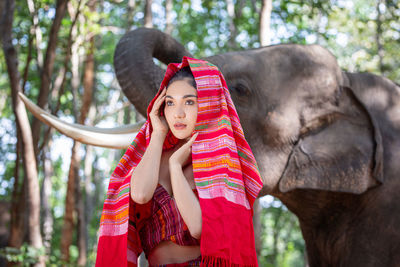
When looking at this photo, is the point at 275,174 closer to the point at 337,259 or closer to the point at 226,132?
the point at 337,259

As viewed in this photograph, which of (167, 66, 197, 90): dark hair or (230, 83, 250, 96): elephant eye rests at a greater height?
(167, 66, 197, 90): dark hair

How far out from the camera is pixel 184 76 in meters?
2.08

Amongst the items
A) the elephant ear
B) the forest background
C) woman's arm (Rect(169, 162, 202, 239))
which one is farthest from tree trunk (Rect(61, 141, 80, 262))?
woman's arm (Rect(169, 162, 202, 239))

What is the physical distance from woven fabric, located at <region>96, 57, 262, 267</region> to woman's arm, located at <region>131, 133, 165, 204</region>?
72 mm

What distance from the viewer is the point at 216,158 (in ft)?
6.27

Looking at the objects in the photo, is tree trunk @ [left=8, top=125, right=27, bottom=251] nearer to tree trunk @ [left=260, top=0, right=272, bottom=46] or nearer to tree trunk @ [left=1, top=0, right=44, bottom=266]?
tree trunk @ [left=1, top=0, right=44, bottom=266]

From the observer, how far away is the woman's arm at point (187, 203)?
6.00 ft

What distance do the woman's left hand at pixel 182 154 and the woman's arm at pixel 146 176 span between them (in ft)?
0.21

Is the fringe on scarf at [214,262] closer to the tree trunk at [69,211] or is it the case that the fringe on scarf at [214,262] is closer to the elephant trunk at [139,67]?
the elephant trunk at [139,67]

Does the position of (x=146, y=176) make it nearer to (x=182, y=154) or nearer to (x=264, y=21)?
(x=182, y=154)

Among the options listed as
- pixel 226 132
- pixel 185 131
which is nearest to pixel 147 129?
pixel 185 131

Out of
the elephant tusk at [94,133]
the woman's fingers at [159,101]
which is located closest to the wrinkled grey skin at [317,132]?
the elephant tusk at [94,133]

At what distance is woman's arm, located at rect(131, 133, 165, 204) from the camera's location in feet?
6.24

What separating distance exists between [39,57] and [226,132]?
5282 millimetres
